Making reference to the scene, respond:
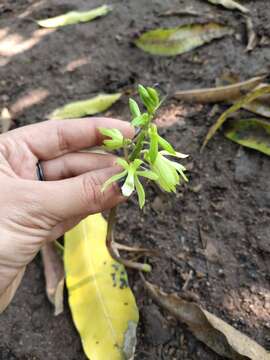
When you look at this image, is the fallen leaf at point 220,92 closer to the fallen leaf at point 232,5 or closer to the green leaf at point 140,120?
the fallen leaf at point 232,5

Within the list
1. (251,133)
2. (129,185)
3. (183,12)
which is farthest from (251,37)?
(129,185)

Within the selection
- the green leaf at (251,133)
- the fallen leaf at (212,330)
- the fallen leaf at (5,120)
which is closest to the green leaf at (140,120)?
the fallen leaf at (212,330)

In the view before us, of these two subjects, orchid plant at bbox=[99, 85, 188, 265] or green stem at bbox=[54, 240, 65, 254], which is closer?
orchid plant at bbox=[99, 85, 188, 265]

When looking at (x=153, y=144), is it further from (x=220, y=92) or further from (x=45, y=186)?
(x=220, y=92)

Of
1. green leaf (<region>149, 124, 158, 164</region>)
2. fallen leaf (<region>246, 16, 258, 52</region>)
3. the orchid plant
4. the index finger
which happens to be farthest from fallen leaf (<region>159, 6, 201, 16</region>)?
green leaf (<region>149, 124, 158, 164</region>)

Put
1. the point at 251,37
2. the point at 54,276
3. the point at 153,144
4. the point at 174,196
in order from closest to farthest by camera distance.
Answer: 1. the point at 153,144
2. the point at 54,276
3. the point at 174,196
4. the point at 251,37

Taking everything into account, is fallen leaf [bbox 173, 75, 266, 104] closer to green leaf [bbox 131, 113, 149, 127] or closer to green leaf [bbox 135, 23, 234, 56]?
green leaf [bbox 135, 23, 234, 56]
